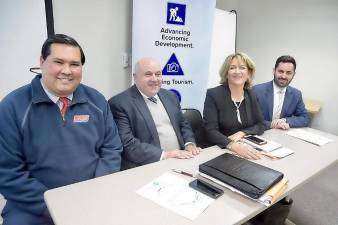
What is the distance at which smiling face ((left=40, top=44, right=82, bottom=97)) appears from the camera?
56.6 inches

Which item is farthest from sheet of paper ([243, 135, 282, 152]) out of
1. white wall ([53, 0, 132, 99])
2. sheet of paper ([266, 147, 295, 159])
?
white wall ([53, 0, 132, 99])

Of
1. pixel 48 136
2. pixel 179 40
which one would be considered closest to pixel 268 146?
pixel 48 136

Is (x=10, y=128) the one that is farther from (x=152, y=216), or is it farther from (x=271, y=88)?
(x=271, y=88)

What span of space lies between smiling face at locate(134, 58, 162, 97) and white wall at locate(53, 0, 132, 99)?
101 cm

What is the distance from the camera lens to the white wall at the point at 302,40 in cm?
361

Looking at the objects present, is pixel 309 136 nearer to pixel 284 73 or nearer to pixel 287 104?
pixel 287 104

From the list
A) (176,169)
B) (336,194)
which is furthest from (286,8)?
(176,169)

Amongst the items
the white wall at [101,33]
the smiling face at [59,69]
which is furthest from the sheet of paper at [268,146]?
the white wall at [101,33]

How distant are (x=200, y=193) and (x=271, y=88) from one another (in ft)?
5.72

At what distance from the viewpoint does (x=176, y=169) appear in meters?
1.46

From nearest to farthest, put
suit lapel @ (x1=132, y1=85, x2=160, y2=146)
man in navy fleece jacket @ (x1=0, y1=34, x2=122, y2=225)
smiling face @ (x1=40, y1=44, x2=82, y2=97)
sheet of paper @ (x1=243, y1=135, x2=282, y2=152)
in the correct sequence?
man in navy fleece jacket @ (x1=0, y1=34, x2=122, y2=225), smiling face @ (x1=40, y1=44, x2=82, y2=97), sheet of paper @ (x1=243, y1=135, x2=282, y2=152), suit lapel @ (x1=132, y1=85, x2=160, y2=146)

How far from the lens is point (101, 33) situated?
109 inches

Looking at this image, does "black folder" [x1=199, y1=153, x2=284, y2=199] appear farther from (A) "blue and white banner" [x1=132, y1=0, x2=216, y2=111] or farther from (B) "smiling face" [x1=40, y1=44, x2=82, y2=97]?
(A) "blue and white banner" [x1=132, y1=0, x2=216, y2=111]

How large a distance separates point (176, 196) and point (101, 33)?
7.02 feet
